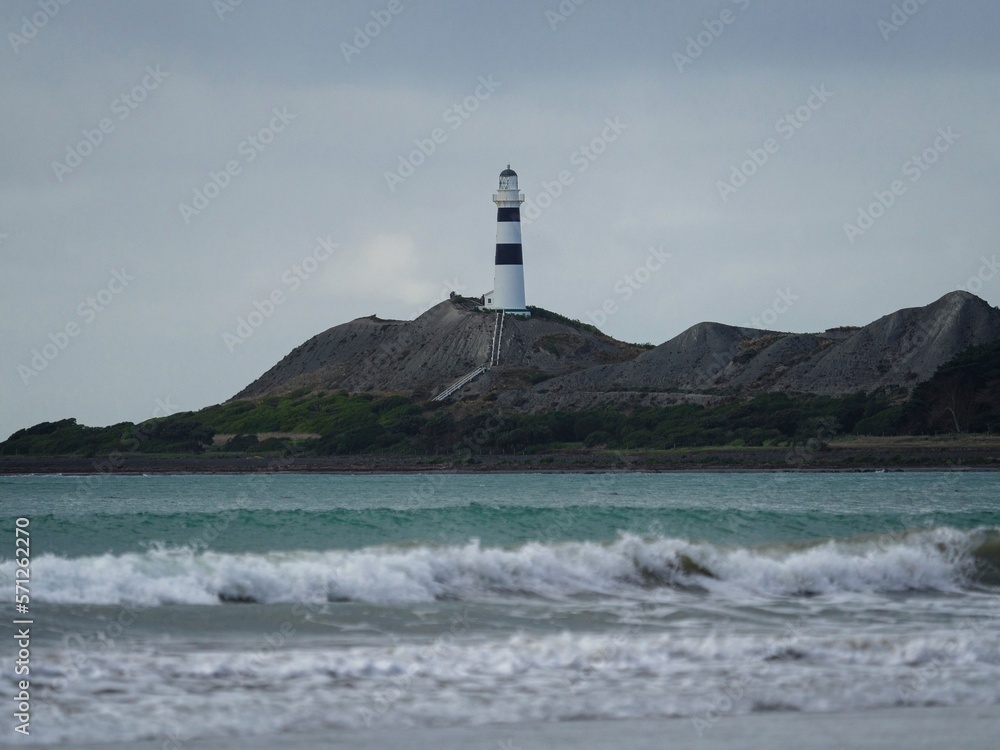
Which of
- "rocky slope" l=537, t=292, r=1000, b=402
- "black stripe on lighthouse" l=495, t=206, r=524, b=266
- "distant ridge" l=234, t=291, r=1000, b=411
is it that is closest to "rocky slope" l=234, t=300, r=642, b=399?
"distant ridge" l=234, t=291, r=1000, b=411

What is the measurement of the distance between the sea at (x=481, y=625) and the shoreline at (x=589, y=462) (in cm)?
3386

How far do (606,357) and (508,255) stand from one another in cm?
1785

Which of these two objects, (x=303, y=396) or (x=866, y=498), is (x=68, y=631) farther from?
(x=303, y=396)

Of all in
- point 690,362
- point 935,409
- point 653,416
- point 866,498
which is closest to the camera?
point 866,498

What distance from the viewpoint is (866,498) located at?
3216 centimetres

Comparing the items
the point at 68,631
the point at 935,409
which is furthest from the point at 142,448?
the point at 68,631

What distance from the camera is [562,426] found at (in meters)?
73.9

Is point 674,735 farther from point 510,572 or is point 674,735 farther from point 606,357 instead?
point 606,357

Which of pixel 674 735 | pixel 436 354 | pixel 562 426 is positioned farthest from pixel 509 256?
pixel 674 735

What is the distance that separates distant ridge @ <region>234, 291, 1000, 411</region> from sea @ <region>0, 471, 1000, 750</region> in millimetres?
61209

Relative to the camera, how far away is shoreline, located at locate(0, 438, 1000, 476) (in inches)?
2202

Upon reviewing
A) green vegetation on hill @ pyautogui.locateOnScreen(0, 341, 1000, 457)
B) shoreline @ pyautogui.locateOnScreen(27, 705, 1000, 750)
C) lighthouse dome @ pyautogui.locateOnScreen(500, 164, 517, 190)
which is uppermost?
lighthouse dome @ pyautogui.locateOnScreen(500, 164, 517, 190)

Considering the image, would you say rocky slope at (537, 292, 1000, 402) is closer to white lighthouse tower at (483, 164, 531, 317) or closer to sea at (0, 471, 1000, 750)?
white lighthouse tower at (483, 164, 531, 317)

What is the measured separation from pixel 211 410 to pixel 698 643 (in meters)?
91.6
